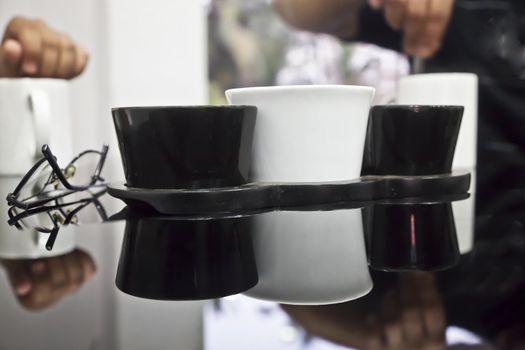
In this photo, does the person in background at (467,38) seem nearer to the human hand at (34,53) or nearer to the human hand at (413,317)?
the human hand at (34,53)

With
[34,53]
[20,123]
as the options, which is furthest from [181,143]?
[34,53]

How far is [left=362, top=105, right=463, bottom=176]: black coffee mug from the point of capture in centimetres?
53

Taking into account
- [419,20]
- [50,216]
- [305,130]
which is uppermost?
[419,20]

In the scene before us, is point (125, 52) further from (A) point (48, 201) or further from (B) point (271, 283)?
(B) point (271, 283)

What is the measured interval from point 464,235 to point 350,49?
116 cm

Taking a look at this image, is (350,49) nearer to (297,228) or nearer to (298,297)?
(297,228)

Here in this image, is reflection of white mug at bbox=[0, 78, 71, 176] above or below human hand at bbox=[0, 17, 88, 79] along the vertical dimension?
below

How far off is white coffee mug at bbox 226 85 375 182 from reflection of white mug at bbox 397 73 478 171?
0.45 m

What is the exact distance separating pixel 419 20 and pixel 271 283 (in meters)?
1.39

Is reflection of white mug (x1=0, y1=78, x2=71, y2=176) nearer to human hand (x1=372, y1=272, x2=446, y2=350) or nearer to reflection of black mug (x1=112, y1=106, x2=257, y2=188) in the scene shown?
reflection of black mug (x1=112, y1=106, x2=257, y2=188)

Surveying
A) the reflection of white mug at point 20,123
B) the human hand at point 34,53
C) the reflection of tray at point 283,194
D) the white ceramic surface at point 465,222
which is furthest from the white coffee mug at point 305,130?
the human hand at point 34,53

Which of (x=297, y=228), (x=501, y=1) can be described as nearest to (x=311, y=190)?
(x=297, y=228)

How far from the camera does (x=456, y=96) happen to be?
0.89 m

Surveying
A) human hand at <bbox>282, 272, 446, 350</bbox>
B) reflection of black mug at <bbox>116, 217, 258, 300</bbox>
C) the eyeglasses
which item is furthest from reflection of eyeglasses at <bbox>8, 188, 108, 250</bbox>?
human hand at <bbox>282, 272, 446, 350</bbox>
